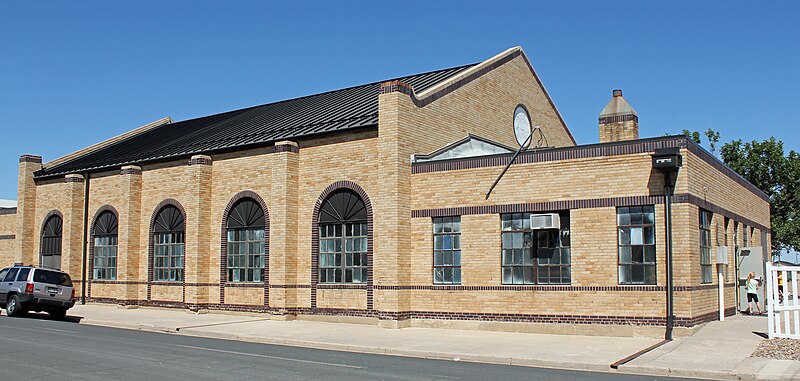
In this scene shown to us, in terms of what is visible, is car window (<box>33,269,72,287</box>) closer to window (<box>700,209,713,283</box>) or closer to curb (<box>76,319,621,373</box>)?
curb (<box>76,319,621,373</box>)

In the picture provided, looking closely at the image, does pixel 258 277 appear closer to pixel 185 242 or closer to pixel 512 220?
pixel 185 242

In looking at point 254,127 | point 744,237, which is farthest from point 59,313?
point 744,237

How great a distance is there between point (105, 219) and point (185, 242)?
255 inches

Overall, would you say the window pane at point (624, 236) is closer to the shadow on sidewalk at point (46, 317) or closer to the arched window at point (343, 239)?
the arched window at point (343, 239)

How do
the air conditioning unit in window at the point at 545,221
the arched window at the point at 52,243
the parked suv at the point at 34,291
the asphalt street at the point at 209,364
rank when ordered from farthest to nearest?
the arched window at the point at 52,243 → the parked suv at the point at 34,291 → the air conditioning unit in window at the point at 545,221 → the asphalt street at the point at 209,364

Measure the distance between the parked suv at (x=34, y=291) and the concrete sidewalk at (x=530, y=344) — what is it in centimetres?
141

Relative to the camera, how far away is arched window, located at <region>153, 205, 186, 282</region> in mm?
30016

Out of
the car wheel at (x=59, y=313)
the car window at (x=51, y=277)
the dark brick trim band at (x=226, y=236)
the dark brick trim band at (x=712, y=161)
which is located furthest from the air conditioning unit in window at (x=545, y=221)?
the car wheel at (x=59, y=313)

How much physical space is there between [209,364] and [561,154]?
444 inches

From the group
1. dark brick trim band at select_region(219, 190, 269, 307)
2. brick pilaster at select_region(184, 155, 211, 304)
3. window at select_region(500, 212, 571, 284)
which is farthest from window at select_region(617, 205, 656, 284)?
brick pilaster at select_region(184, 155, 211, 304)

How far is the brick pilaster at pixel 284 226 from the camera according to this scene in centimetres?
2528

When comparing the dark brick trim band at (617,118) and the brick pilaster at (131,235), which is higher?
the dark brick trim band at (617,118)

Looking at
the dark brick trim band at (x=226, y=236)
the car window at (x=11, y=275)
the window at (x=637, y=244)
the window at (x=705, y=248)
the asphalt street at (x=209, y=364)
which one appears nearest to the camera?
the asphalt street at (x=209, y=364)

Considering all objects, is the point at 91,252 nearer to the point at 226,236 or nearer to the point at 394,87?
the point at 226,236
